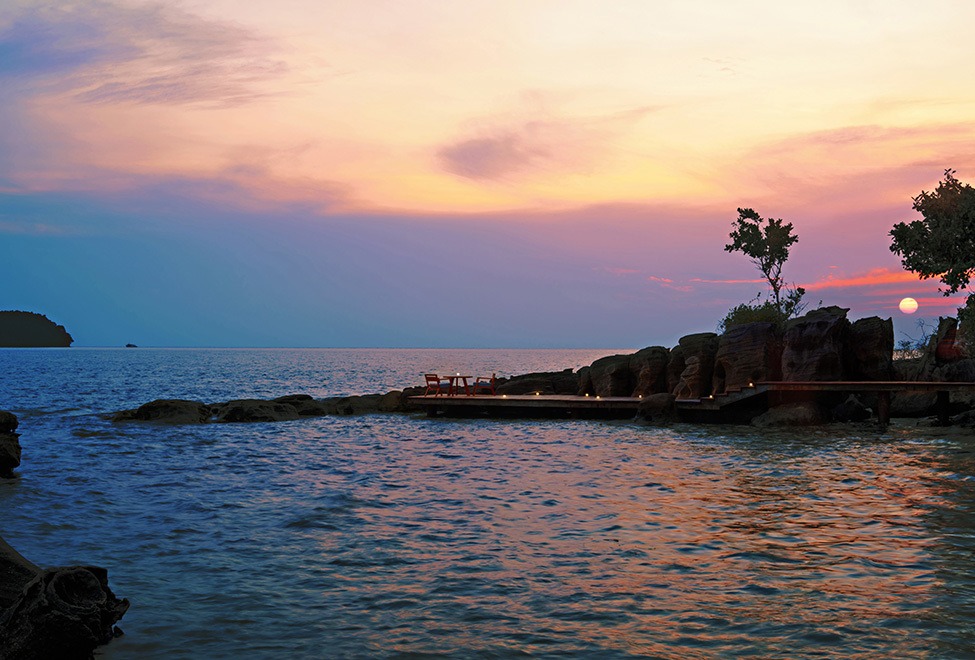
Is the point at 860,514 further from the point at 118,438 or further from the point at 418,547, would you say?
the point at 118,438

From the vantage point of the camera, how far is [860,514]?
15.6m

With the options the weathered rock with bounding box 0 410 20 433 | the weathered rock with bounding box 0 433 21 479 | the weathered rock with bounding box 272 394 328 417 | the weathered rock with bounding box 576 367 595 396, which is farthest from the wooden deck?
the weathered rock with bounding box 0 433 21 479

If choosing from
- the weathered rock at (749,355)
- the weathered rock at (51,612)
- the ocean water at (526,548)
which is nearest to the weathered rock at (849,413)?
the weathered rock at (749,355)

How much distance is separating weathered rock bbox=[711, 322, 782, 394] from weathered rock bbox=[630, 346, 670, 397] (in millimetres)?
3435

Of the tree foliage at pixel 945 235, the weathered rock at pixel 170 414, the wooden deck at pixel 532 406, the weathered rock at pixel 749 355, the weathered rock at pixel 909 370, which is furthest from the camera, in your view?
the weathered rock at pixel 170 414

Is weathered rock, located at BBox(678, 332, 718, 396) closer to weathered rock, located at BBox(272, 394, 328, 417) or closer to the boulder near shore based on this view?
weathered rock, located at BBox(272, 394, 328, 417)

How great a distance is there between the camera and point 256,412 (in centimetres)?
4228

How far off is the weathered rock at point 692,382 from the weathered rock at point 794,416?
14.8 feet

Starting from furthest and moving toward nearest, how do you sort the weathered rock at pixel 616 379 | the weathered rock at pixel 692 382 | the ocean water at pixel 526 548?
the weathered rock at pixel 616 379 < the weathered rock at pixel 692 382 < the ocean water at pixel 526 548

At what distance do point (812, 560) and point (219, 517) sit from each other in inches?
453

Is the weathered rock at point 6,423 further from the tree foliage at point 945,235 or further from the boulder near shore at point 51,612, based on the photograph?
the tree foliage at point 945,235

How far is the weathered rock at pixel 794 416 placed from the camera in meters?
33.8

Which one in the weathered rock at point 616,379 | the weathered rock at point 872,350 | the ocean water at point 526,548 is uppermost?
the weathered rock at point 872,350

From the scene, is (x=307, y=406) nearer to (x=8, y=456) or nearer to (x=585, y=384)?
(x=585, y=384)
